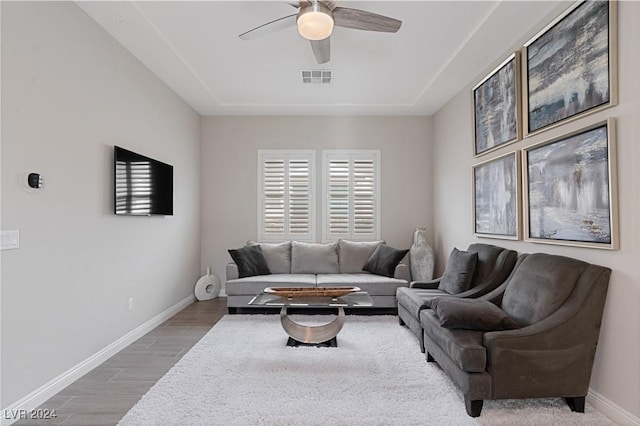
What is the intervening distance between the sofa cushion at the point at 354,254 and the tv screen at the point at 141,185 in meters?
2.46

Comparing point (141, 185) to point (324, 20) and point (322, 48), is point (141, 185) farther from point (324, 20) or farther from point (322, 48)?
point (324, 20)

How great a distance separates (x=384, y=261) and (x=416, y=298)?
154 centimetres

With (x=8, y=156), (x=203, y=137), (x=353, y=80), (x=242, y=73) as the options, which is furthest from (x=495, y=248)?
(x=203, y=137)

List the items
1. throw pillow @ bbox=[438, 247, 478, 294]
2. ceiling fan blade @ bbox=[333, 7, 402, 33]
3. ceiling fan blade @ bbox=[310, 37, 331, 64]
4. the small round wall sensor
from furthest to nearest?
throw pillow @ bbox=[438, 247, 478, 294] → ceiling fan blade @ bbox=[310, 37, 331, 64] → ceiling fan blade @ bbox=[333, 7, 402, 33] → the small round wall sensor

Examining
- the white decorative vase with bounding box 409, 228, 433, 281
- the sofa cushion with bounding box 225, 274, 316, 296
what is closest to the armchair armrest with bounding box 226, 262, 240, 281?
the sofa cushion with bounding box 225, 274, 316, 296

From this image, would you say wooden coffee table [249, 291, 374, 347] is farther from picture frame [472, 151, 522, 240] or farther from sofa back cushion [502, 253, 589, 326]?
picture frame [472, 151, 522, 240]

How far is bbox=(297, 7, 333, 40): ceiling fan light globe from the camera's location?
249 centimetres

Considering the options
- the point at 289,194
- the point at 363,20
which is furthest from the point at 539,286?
the point at 289,194

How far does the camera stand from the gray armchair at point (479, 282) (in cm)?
341

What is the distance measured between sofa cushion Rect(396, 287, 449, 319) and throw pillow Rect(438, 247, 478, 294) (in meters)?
0.12

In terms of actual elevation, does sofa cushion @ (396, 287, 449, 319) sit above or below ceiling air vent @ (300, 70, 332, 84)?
below

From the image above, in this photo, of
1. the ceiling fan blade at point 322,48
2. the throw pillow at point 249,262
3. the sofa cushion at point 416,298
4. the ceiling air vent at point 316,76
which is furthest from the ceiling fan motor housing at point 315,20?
the throw pillow at point 249,262

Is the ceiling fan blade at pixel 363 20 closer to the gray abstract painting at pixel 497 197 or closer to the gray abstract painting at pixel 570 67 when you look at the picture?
the gray abstract painting at pixel 570 67

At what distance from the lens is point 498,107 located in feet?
12.2
